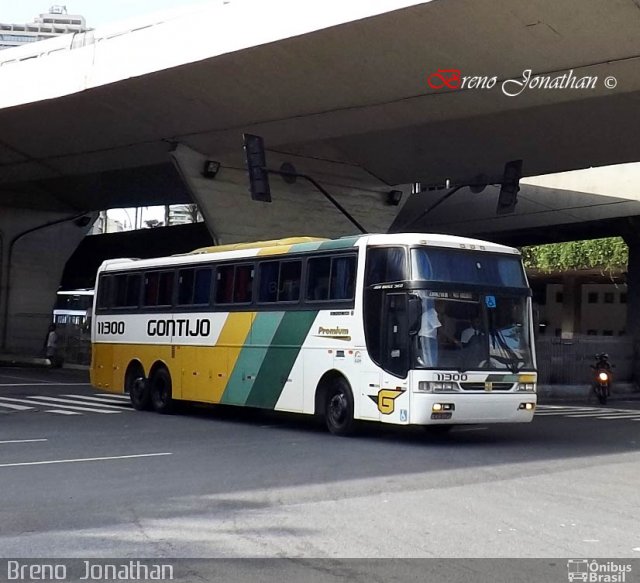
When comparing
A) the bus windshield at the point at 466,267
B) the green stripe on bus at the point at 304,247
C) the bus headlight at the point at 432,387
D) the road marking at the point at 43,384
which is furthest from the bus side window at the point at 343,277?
the road marking at the point at 43,384

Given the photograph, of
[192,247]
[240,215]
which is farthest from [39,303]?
[240,215]

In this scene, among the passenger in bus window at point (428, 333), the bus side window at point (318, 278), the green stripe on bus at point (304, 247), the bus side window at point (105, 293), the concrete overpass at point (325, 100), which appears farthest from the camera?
the bus side window at point (105, 293)

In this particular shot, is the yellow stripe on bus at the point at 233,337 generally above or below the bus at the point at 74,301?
below

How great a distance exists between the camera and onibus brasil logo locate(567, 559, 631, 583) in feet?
22.8

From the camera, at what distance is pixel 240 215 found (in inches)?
1280

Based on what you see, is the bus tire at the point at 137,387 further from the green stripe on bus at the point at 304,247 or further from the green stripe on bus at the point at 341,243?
the green stripe on bus at the point at 341,243

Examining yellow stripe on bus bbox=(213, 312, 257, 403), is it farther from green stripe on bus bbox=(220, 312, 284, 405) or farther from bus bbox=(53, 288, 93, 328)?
bus bbox=(53, 288, 93, 328)


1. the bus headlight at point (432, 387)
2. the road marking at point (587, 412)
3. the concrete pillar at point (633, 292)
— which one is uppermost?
the concrete pillar at point (633, 292)

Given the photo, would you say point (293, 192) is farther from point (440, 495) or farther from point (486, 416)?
point (440, 495)

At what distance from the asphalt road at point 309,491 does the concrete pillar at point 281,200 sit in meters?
14.0

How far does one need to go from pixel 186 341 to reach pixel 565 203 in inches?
877

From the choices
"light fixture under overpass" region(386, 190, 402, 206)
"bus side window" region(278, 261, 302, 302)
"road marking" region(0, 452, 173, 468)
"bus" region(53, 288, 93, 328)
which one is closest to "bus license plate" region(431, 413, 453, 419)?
"bus side window" region(278, 261, 302, 302)

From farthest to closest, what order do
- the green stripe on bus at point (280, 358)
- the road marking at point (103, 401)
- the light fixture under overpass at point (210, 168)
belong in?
the light fixture under overpass at point (210, 168) < the road marking at point (103, 401) < the green stripe on bus at point (280, 358)

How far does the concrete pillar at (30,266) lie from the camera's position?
48.0m
